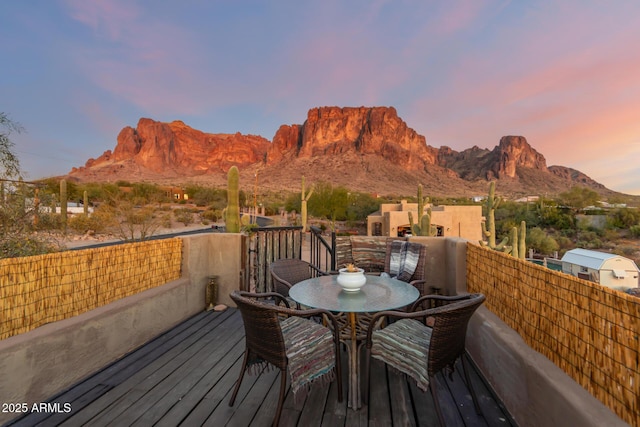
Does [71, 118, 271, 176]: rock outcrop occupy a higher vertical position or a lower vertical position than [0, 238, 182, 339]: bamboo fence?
higher

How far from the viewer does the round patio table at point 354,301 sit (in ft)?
6.14

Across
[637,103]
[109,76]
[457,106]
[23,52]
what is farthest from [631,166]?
[109,76]

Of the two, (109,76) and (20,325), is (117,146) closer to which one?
(109,76)

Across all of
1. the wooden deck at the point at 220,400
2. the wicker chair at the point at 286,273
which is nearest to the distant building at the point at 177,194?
the wicker chair at the point at 286,273

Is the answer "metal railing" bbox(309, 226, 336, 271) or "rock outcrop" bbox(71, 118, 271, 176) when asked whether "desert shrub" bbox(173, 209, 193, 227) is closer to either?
"metal railing" bbox(309, 226, 336, 271)

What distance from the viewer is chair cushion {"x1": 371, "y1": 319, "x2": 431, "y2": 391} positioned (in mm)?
1664

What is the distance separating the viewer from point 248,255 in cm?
426

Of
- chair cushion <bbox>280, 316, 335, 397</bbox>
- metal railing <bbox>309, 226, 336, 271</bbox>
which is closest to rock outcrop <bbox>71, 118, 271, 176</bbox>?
metal railing <bbox>309, 226, 336, 271</bbox>

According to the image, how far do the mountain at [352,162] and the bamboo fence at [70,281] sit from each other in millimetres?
43348

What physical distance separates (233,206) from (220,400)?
3.59 meters

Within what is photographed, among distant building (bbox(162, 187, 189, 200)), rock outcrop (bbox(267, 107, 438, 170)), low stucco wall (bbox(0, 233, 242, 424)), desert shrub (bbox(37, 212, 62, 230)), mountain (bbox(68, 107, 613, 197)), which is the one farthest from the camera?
rock outcrop (bbox(267, 107, 438, 170))

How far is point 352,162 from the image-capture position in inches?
2219

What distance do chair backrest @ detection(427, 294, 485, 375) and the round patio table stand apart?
1.09ft

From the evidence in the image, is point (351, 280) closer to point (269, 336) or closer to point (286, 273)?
point (269, 336)
